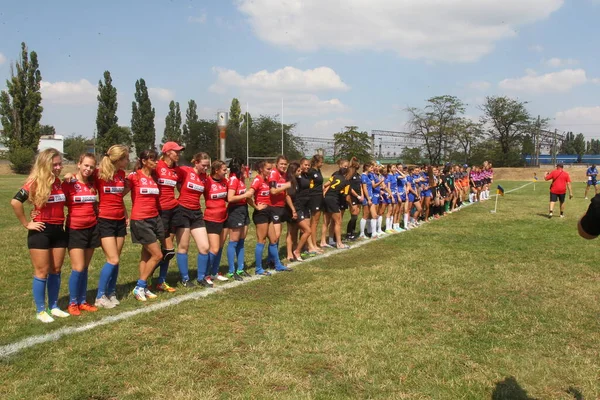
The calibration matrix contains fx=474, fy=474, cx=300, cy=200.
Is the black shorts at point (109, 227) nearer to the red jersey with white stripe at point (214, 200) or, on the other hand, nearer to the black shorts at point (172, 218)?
the black shorts at point (172, 218)

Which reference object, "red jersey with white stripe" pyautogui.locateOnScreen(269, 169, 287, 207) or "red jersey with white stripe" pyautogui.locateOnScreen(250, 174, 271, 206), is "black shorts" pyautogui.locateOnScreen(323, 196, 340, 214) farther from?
"red jersey with white stripe" pyautogui.locateOnScreen(250, 174, 271, 206)

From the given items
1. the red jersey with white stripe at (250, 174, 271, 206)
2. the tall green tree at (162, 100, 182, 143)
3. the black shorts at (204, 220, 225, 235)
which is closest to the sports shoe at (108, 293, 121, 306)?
the black shorts at (204, 220, 225, 235)

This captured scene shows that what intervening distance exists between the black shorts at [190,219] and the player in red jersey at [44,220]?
1523 millimetres

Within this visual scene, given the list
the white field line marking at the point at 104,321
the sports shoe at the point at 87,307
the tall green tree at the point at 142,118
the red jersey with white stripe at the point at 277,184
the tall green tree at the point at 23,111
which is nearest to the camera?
the white field line marking at the point at 104,321

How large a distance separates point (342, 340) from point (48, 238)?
323 cm

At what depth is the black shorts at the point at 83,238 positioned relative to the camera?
207 inches

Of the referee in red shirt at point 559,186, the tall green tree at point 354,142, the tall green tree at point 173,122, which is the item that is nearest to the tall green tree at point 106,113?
the tall green tree at point 173,122

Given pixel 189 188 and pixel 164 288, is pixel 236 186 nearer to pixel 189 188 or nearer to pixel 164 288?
pixel 189 188

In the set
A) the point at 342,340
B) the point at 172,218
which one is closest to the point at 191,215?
the point at 172,218

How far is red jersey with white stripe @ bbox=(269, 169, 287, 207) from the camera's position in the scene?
302 inches

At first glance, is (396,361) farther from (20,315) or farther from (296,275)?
(20,315)

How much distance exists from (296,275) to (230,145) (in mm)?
58177

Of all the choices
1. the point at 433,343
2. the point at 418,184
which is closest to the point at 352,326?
the point at 433,343

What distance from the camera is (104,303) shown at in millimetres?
5598
